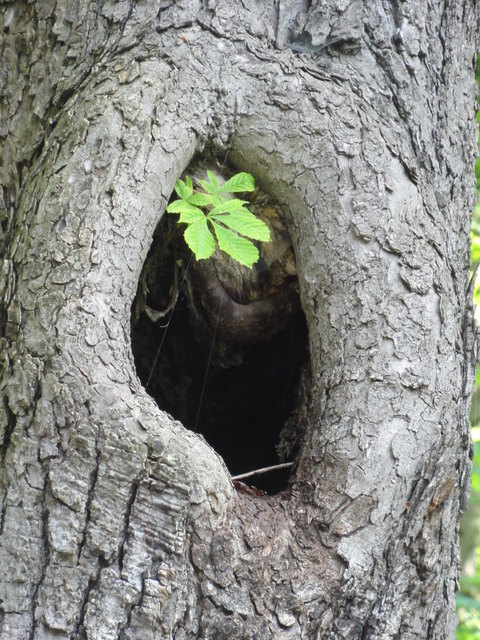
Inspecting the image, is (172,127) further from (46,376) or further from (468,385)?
(468,385)

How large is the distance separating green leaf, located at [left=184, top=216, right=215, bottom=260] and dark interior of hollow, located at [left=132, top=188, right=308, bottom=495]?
47cm

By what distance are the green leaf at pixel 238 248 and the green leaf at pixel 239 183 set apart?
6.5 inches

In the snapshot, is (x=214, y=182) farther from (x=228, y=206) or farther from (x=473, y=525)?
(x=473, y=525)

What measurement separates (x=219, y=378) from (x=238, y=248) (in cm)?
94

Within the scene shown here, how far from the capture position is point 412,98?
78.2 inches

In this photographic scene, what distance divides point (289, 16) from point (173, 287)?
94 centimetres

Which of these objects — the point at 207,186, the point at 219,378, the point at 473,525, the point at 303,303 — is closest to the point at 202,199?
the point at 207,186

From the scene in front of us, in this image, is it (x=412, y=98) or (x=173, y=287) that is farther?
(x=173, y=287)

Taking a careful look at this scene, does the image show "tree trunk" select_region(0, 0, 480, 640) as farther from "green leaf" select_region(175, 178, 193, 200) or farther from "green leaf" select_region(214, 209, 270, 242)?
"green leaf" select_region(214, 209, 270, 242)

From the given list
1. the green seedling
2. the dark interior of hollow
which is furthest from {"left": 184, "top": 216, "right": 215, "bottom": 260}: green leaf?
the dark interior of hollow

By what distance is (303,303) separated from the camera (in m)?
1.88

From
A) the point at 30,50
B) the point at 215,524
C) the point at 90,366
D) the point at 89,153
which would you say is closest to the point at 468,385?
the point at 215,524

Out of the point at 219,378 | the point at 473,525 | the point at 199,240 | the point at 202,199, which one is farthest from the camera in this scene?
the point at 473,525

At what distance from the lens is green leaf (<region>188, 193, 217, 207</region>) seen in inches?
69.4
